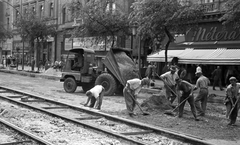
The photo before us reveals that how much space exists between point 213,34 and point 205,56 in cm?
242

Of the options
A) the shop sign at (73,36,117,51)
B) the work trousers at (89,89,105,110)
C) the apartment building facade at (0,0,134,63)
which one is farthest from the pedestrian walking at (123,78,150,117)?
the apartment building facade at (0,0,134,63)

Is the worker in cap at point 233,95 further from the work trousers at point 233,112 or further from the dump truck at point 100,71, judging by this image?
the dump truck at point 100,71

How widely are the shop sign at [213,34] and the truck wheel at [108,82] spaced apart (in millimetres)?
9937

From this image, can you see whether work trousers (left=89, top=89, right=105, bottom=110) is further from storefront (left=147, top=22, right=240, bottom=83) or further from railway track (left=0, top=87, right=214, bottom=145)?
storefront (left=147, top=22, right=240, bottom=83)

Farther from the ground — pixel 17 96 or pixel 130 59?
pixel 130 59

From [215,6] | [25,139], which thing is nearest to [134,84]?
[25,139]

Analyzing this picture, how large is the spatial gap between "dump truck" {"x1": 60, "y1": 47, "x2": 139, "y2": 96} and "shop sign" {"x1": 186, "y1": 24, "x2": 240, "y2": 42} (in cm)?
902

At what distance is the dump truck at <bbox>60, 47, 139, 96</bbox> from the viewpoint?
15.9 metres

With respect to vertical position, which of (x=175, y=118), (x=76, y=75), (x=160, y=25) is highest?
(x=160, y=25)

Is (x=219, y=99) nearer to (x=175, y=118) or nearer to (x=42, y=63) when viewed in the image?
(x=175, y=118)

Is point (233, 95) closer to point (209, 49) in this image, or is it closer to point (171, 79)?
point (171, 79)

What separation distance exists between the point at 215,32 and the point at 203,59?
295 centimetres

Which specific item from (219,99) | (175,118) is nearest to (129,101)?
(175,118)

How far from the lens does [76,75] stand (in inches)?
662
